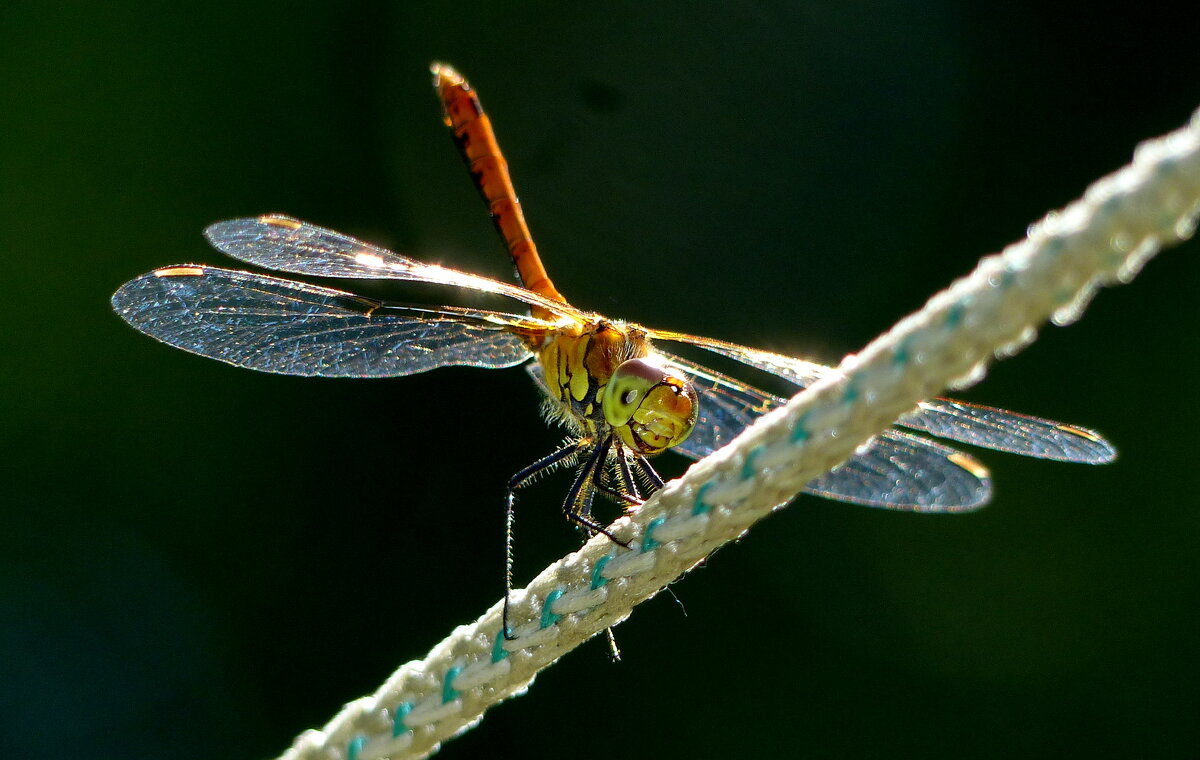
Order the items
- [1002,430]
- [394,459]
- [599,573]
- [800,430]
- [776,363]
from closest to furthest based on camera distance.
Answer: [800,430], [599,573], [1002,430], [776,363], [394,459]

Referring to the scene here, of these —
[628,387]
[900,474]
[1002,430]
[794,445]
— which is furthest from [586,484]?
[794,445]

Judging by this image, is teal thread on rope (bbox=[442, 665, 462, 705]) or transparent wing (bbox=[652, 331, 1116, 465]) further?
transparent wing (bbox=[652, 331, 1116, 465])

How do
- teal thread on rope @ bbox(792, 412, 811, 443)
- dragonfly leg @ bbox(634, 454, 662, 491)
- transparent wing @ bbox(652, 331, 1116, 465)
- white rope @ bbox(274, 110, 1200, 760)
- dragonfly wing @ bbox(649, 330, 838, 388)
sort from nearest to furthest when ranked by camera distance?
1. white rope @ bbox(274, 110, 1200, 760)
2. teal thread on rope @ bbox(792, 412, 811, 443)
3. transparent wing @ bbox(652, 331, 1116, 465)
4. dragonfly wing @ bbox(649, 330, 838, 388)
5. dragonfly leg @ bbox(634, 454, 662, 491)

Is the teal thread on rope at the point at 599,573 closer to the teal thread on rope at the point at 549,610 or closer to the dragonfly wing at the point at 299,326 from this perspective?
the teal thread on rope at the point at 549,610

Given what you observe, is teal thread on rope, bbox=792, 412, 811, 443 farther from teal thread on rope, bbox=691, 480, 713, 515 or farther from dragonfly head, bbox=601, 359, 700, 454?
dragonfly head, bbox=601, 359, 700, 454

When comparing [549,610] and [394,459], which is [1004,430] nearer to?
[549,610]

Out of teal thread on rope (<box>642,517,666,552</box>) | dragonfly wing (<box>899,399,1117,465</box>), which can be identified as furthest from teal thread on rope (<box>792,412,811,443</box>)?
dragonfly wing (<box>899,399,1117,465</box>)
